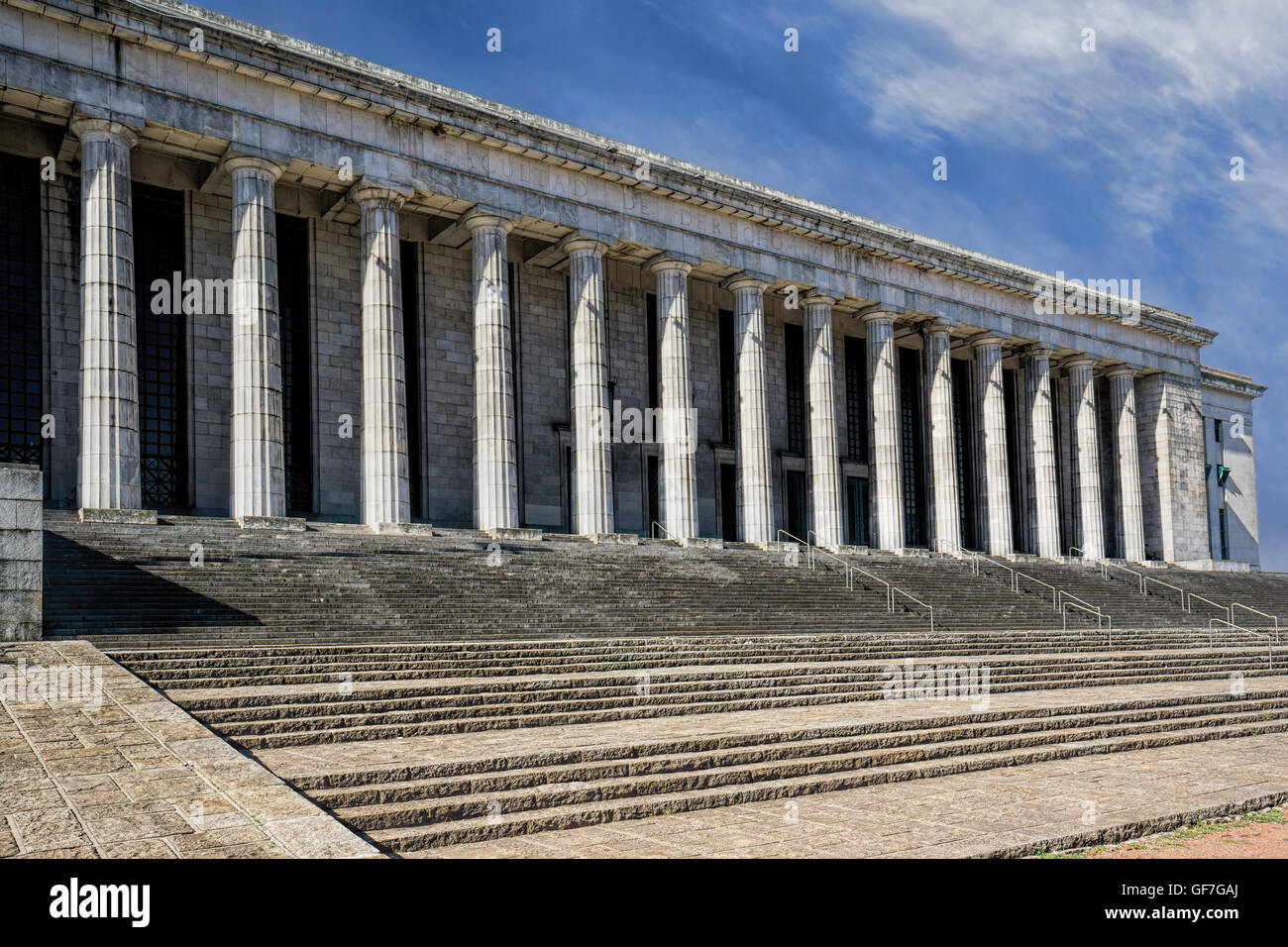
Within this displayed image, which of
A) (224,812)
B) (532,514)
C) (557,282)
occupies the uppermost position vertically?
(557,282)

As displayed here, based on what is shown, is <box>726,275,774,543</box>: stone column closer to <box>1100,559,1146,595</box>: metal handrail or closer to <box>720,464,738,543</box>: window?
<box>720,464,738,543</box>: window

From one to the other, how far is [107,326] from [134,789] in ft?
58.2

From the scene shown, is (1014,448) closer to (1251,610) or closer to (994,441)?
(994,441)

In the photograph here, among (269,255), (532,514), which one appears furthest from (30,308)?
(532,514)

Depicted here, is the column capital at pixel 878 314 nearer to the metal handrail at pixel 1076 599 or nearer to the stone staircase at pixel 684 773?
the metal handrail at pixel 1076 599

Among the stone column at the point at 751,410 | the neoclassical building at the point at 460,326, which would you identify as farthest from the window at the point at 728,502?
the stone column at the point at 751,410

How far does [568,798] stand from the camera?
31.5ft

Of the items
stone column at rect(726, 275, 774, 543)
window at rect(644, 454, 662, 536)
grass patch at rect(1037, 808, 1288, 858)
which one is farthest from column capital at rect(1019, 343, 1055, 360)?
grass patch at rect(1037, 808, 1288, 858)

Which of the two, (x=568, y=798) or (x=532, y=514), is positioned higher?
(x=532, y=514)

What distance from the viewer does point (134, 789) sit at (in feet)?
24.6

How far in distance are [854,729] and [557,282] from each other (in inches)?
954


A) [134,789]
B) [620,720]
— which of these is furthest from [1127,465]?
[134,789]
